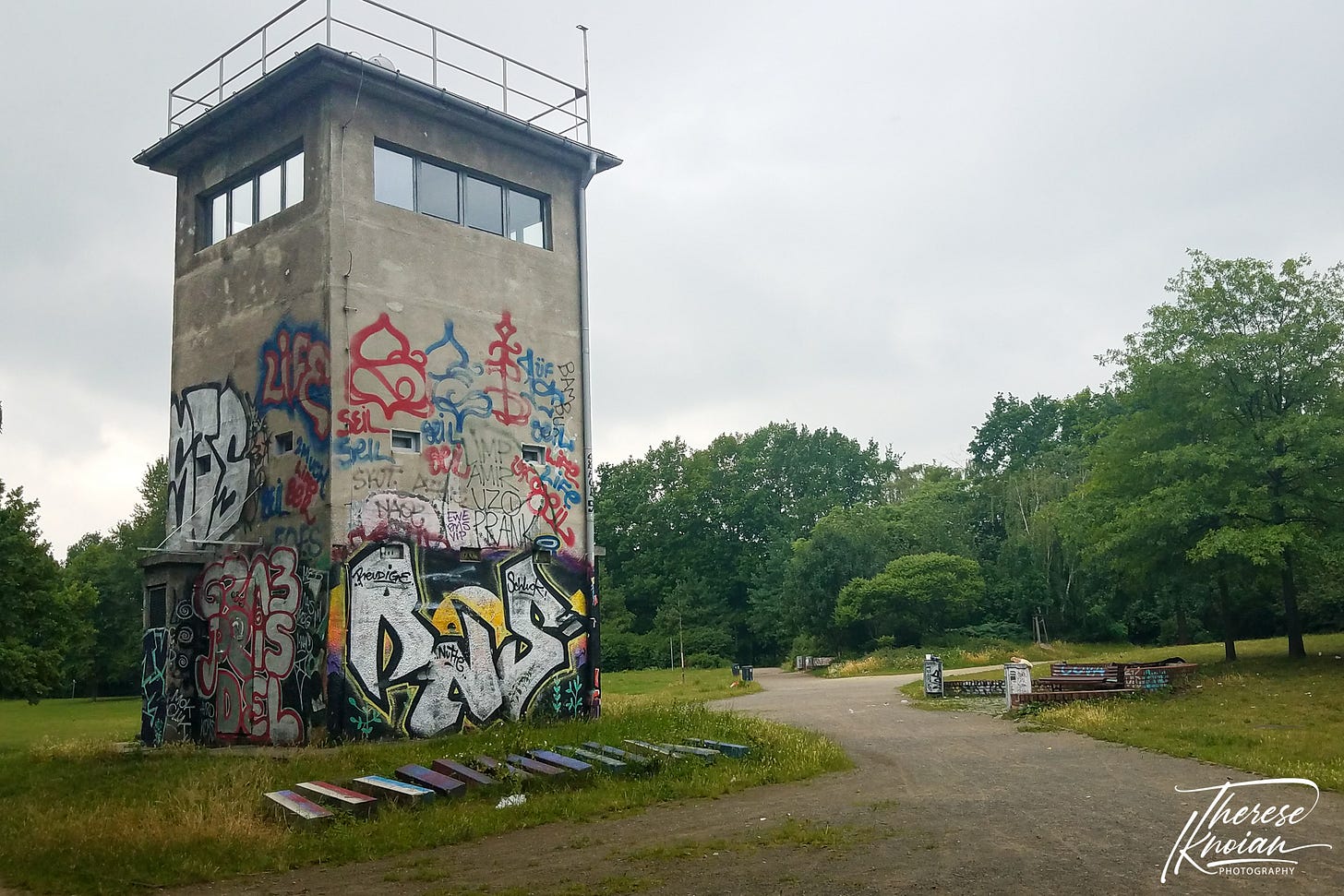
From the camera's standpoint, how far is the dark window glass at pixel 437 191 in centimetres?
1992

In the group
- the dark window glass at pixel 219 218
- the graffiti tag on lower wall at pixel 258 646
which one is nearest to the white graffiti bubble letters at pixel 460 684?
the graffiti tag on lower wall at pixel 258 646

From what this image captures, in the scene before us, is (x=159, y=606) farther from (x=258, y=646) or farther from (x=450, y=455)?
(x=450, y=455)

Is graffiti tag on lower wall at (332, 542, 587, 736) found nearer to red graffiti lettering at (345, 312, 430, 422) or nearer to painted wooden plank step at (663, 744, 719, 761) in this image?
red graffiti lettering at (345, 312, 430, 422)

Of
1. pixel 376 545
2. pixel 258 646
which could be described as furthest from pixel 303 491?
pixel 258 646

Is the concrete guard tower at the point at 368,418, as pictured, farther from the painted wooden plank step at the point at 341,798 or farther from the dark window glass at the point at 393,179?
the painted wooden plank step at the point at 341,798

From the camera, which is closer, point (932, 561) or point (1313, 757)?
point (1313, 757)

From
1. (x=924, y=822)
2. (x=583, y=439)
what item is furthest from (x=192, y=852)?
(x=583, y=439)

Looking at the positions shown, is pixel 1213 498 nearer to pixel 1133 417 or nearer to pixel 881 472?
pixel 1133 417

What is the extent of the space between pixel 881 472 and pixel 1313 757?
68.4 metres

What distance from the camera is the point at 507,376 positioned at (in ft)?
67.1

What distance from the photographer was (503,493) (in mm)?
20078

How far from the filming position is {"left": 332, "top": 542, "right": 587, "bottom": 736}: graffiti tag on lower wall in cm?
1764

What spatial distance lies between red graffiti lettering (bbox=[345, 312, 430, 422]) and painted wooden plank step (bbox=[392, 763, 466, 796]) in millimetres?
6925

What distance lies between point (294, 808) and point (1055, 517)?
32.6m
